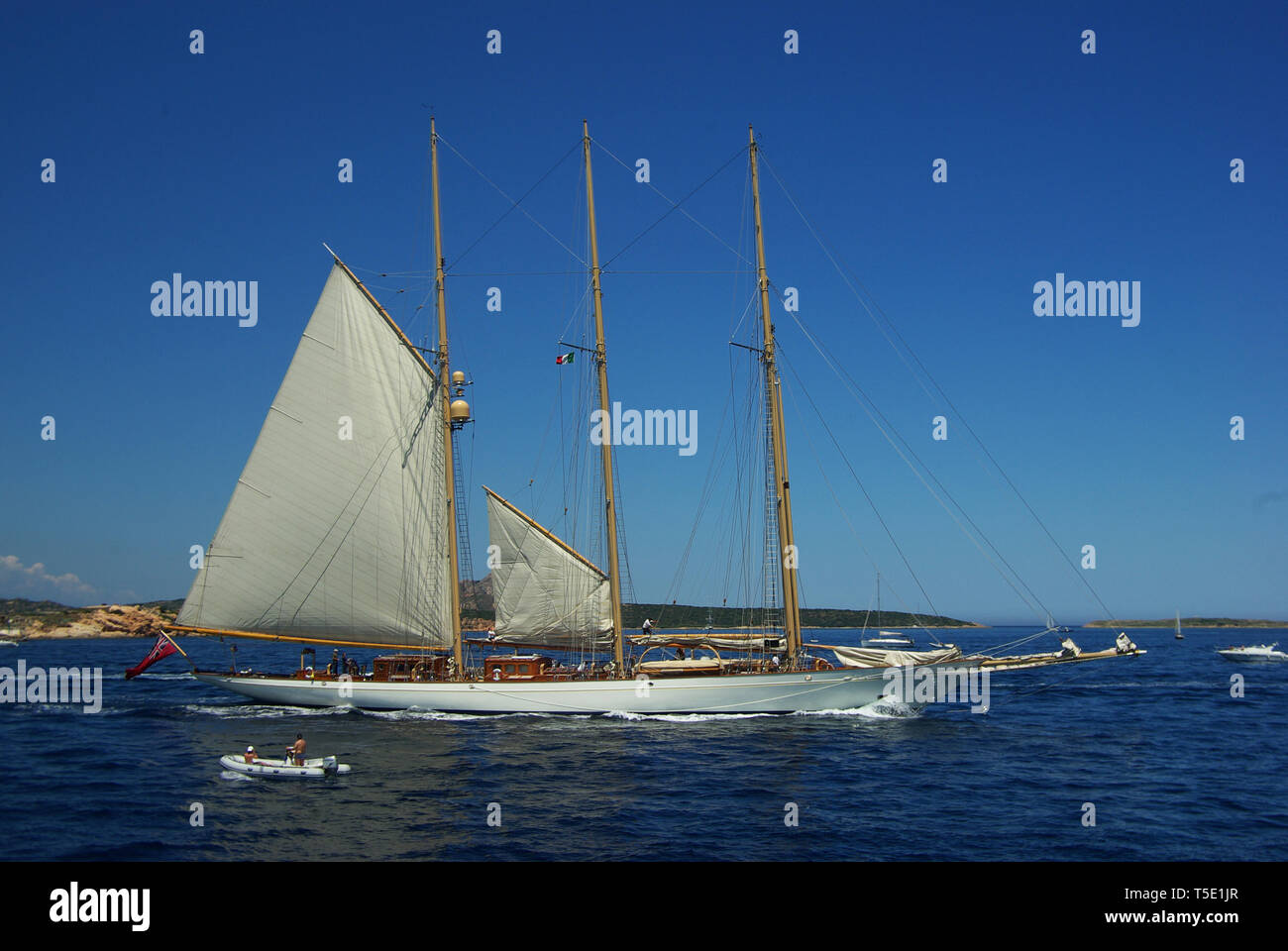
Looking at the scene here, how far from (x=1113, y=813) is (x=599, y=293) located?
3777cm

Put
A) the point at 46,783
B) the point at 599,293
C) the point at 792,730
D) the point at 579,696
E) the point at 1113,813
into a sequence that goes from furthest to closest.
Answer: the point at 599,293 < the point at 579,696 < the point at 792,730 < the point at 46,783 < the point at 1113,813

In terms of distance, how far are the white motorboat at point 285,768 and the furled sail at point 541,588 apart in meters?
20.2

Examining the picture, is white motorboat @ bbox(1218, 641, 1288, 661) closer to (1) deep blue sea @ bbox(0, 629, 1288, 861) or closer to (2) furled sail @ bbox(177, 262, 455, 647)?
(1) deep blue sea @ bbox(0, 629, 1288, 861)

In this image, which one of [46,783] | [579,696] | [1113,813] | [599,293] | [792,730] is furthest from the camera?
[599,293]

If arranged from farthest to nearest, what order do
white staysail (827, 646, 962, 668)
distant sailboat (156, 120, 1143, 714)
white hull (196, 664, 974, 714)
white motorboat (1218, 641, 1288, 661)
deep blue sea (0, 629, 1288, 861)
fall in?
white motorboat (1218, 641, 1288, 661)
distant sailboat (156, 120, 1143, 714)
white staysail (827, 646, 962, 668)
white hull (196, 664, 974, 714)
deep blue sea (0, 629, 1288, 861)

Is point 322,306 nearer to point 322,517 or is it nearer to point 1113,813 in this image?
point 322,517

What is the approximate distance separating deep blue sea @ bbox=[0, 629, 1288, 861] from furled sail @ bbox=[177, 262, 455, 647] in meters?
6.23

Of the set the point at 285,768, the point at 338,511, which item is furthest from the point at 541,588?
the point at 285,768

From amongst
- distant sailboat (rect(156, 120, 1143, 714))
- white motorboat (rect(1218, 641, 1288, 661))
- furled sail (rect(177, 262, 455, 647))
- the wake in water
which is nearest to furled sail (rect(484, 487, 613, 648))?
distant sailboat (rect(156, 120, 1143, 714))

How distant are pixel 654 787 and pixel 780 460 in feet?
78.5

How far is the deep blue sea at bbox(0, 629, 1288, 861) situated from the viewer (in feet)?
82.0

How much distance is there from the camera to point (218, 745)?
133 ft

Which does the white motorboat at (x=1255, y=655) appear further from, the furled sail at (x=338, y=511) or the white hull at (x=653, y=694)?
the furled sail at (x=338, y=511)

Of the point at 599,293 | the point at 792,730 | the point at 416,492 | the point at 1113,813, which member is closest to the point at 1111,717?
the point at 792,730
